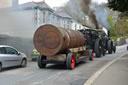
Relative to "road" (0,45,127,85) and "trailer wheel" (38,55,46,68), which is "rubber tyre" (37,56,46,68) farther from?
"road" (0,45,127,85)

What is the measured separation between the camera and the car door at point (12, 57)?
10139 mm

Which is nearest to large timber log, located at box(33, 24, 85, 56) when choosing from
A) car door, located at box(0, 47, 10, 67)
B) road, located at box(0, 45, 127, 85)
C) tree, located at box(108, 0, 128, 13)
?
road, located at box(0, 45, 127, 85)

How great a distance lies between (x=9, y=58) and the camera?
33.2ft

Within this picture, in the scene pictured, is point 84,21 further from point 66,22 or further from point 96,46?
point 96,46

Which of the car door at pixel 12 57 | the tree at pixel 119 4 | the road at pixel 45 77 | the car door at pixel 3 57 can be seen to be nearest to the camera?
the road at pixel 45 77

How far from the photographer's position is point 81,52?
13031 mm

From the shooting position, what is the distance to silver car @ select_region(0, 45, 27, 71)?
9.68 m

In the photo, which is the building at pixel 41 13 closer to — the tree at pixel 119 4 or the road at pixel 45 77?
the tree at pixel 119 4

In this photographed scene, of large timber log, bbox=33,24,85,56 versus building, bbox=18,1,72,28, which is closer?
large timber log, bbox=33,24,85,56

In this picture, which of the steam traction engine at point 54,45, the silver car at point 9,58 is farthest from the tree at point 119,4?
the silver car at point 9,58

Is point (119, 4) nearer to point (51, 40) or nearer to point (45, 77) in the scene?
point (51, 40)

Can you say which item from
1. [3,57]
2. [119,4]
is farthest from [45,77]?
[119,4]

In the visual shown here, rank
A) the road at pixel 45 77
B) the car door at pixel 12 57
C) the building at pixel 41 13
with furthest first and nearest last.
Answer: the building at pixel 41 13, the car door at pixel 12 57, the road at pixel 45 77

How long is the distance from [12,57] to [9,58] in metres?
0.28
